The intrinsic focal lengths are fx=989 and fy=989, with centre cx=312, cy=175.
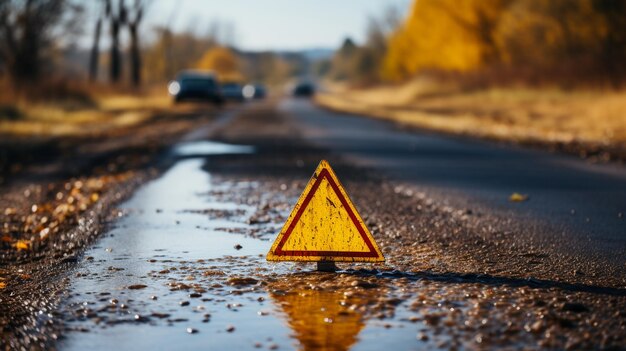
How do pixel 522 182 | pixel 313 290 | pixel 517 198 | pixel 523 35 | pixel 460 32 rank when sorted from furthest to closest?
pixel 460 32 → pixel 523 35 → pixel 522 182 → pixel 517 198 → pixel 313 290

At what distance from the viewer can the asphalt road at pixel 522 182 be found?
8.05 m

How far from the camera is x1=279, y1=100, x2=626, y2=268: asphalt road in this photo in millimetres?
8055

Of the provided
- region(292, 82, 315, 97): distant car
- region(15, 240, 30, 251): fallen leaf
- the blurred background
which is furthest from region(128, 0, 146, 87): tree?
region(15, 240, 30, 251): fallen leaf

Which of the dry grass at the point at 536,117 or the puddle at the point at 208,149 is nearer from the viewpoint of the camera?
the puddle at the point at 208,149

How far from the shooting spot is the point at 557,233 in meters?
8.06

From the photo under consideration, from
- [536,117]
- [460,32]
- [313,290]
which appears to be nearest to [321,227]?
[313,290]

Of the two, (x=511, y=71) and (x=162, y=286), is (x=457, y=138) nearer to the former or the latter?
(x=162, y=286)

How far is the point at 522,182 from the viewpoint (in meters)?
12.1

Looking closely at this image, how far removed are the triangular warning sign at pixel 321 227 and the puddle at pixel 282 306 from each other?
15 cm

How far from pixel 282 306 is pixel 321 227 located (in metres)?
1.02

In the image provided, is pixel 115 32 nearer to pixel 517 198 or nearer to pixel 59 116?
pixel 59 116

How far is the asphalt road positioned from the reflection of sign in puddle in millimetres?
2194

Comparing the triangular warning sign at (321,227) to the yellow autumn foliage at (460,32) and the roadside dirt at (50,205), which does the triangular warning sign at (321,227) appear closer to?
the roadside dirt at (50,205)

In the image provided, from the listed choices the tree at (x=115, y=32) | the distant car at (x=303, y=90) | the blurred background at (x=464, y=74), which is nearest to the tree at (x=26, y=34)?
the blurred background at (x=464, y=74)
